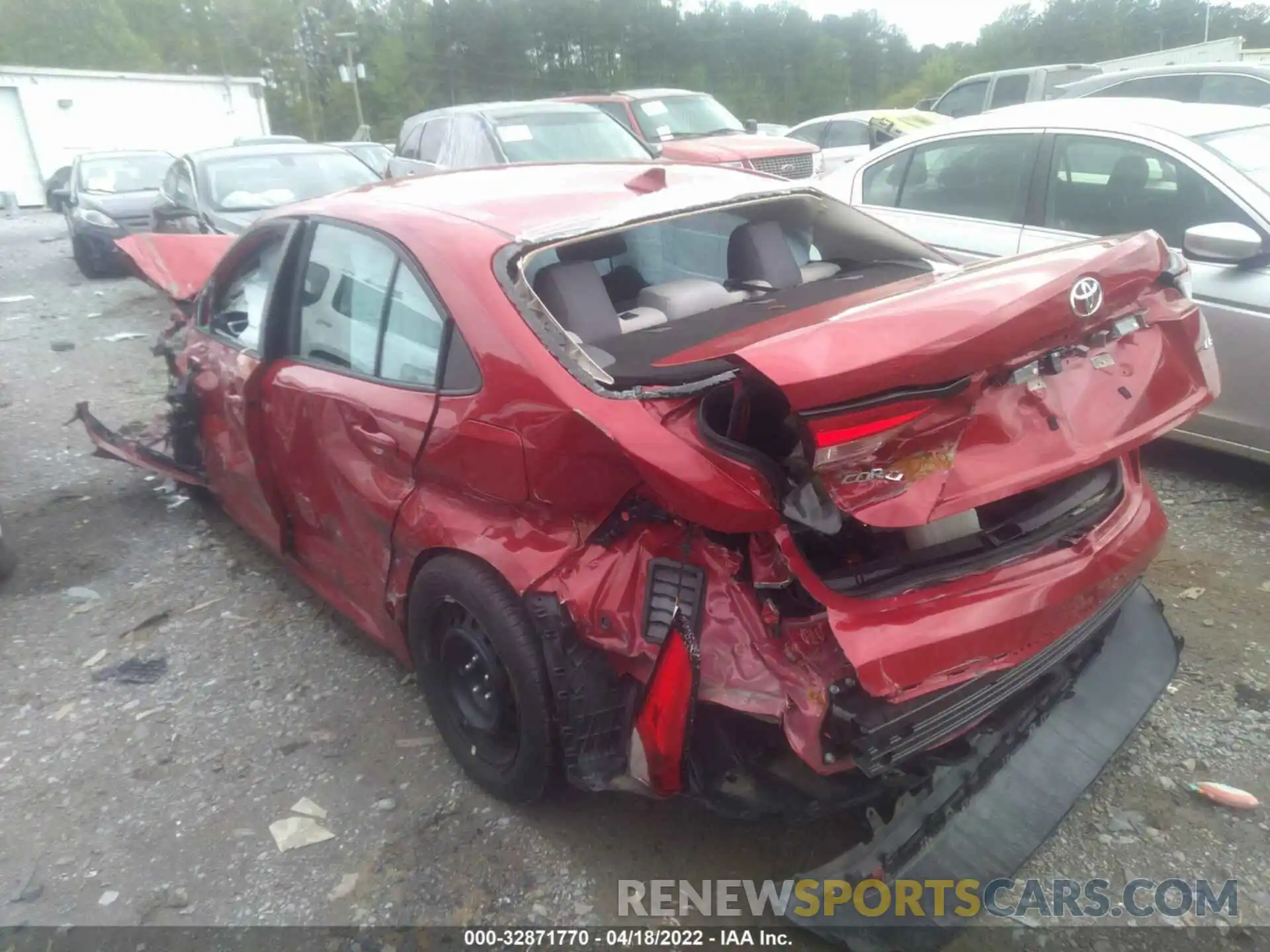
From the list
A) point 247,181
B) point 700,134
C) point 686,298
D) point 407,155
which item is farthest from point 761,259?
point 700,134

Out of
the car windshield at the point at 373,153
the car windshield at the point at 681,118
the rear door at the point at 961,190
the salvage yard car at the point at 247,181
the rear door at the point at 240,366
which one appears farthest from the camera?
the car windshield at the point at 373,153

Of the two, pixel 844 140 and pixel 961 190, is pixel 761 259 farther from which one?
pixel 844 140

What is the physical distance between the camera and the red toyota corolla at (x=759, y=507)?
1935 millimetres

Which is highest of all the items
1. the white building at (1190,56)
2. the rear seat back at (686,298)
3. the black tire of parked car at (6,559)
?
the white building at (1190,56)

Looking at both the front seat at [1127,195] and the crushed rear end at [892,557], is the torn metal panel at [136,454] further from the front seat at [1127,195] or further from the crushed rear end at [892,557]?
the front seat at [1127,195]

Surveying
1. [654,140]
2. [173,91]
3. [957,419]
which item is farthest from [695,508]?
[173,91]

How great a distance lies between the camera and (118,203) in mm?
12453

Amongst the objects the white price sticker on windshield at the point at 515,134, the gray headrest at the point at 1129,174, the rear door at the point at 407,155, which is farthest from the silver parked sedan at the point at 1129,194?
the rear door at the point at 407,155

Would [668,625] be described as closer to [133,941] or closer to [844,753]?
[844,753]

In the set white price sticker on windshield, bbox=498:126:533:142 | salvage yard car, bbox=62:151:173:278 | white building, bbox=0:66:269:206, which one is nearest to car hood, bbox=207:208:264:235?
white price sticker on windshield, bbox=498:126:533:142

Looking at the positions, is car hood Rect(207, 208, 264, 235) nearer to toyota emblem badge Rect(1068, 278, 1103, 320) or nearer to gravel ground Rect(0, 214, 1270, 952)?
gravel ground Rect(0, 214, 1270, 952)

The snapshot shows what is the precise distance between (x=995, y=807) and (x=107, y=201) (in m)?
13.7

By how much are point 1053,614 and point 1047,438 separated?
15.8 inches

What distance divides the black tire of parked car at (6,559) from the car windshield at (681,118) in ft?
27.6
